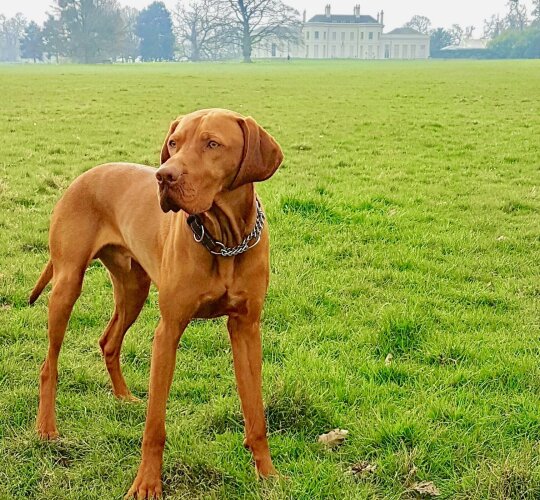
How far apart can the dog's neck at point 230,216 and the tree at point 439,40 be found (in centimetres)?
14274

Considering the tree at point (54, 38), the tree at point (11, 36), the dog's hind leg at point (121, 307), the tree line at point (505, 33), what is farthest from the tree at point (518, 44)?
the dog's hind leg at point (121, 307)

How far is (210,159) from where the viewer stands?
2.80 metres

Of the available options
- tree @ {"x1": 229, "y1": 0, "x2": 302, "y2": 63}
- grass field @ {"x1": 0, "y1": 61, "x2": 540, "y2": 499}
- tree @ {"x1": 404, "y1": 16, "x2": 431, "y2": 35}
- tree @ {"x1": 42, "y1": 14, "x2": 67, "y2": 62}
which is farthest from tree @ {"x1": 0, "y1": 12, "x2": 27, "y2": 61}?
grass field @ {"x1": 0, "y1": 61, "x2": 540, "y2": 499}

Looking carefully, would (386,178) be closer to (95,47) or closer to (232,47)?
(95,47)

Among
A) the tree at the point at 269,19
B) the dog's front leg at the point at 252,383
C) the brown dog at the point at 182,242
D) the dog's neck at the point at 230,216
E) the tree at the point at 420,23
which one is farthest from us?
the tree at the point at 420,23

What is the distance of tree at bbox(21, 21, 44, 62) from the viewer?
101m

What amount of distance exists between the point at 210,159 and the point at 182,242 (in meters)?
0.48

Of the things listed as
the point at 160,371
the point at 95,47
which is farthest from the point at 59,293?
the point at 95,47

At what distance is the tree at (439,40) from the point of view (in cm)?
13660

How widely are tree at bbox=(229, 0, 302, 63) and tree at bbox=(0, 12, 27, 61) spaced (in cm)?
7147

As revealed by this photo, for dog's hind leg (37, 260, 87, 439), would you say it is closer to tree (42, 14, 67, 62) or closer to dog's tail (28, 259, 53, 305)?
dog's tail (28, 259, 53, 305)

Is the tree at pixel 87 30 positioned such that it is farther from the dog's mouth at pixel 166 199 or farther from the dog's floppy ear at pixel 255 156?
the dog's mouth at pixel 166 199

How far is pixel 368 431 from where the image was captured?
3.58 metres

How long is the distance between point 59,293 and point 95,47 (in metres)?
94.6
